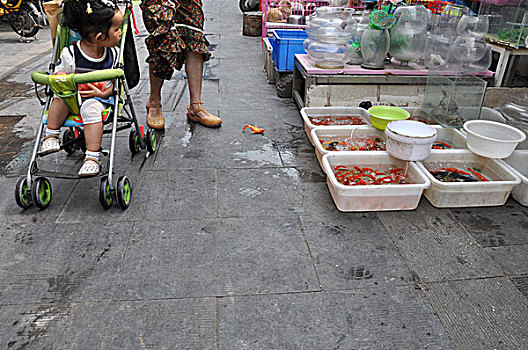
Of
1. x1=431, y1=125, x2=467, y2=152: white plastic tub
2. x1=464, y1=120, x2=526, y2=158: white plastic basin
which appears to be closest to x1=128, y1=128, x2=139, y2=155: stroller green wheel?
x1=431, y1=125, x2=467, y2=152: white plastic tub

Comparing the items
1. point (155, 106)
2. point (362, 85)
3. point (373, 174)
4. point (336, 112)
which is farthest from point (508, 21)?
point (155, 106)

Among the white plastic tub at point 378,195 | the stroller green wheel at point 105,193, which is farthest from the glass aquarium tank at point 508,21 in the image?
the stroller green wheel at point 105,193

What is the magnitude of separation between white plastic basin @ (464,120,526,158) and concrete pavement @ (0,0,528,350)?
41cm

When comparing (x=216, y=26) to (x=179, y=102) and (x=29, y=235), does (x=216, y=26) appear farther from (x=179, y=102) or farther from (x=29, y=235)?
(x=29, y=235)

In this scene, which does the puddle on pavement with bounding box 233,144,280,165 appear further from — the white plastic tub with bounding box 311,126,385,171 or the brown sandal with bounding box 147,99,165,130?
the brown sandal with bounding box 147,99,165,130

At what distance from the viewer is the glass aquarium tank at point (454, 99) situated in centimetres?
349

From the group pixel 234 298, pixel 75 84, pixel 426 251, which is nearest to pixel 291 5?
pixel 75 84

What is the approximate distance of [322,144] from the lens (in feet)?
11.1

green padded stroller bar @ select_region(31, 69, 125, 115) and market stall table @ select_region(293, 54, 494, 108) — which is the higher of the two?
green padded stroller bar @ select_region(31, 69, 125, 115)

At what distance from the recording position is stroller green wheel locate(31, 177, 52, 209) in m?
2.57

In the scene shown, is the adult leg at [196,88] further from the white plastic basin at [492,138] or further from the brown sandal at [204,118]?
the white plastic basin at [492,138]

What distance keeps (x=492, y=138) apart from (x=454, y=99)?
29.1 inches

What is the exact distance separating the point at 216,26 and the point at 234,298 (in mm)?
9601

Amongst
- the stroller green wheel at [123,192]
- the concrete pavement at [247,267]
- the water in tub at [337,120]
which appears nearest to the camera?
the concrete pavement at [247,267]
